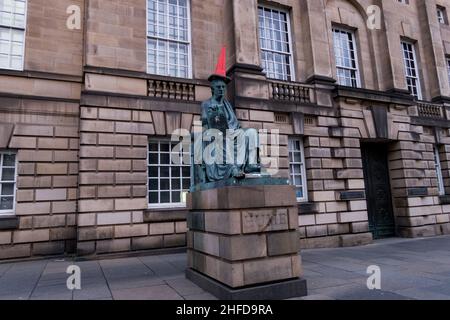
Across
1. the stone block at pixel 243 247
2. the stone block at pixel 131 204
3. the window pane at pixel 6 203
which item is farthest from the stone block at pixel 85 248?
the stone block at pixel 243 247

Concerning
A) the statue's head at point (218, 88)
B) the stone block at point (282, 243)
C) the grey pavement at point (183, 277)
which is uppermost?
the statue's head at point (218, 88)

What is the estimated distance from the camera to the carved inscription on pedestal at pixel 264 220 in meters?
5.02

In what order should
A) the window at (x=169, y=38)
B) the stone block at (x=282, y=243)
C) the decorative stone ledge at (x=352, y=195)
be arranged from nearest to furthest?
the stone block at (x=282, y=243) → the window at (x=169, y=38) → the decorative stone ledge at (x=352, y=195)

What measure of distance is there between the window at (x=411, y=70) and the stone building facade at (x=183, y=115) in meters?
0.49

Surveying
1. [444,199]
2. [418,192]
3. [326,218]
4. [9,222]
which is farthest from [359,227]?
[9,222]

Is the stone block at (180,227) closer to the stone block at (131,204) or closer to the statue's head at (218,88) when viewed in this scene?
the stone block at (131,204)

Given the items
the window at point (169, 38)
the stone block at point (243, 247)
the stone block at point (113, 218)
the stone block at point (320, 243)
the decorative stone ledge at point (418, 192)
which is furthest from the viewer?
the decorative stone ledge at point (418, 192)

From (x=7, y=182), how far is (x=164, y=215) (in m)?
4.81

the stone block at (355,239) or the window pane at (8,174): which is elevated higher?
the window pane at (8,174)

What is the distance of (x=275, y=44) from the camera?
530 inches

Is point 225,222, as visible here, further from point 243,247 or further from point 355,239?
point 355,239

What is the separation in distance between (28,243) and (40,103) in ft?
14.3
